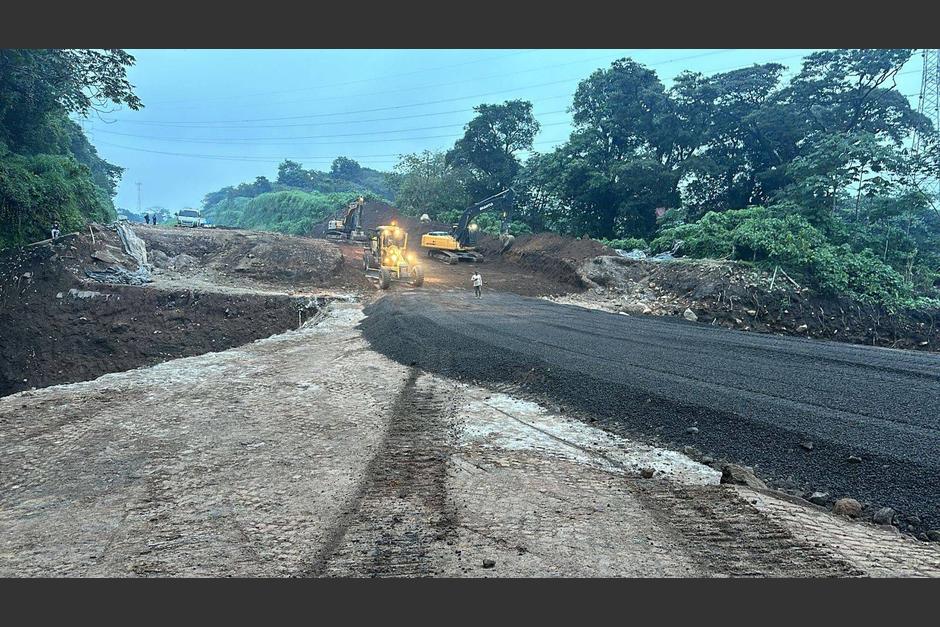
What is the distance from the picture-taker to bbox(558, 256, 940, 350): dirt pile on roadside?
14.8 m

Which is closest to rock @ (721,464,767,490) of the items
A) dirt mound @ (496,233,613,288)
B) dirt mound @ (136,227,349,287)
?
dirt mound @ (496,233,613,288)

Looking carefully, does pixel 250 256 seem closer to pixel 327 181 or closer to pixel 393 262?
pixel 393 262

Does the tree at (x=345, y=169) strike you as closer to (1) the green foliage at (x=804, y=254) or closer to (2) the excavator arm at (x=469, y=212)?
(2) the excavator arm at (x=469, y=212)

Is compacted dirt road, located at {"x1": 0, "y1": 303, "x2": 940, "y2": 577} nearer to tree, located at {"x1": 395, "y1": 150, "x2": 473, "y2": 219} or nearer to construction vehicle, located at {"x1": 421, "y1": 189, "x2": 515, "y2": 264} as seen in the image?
construction vehicle, located at {"x1": 421, "y1": 189, "x2": 515, "y2": 264}

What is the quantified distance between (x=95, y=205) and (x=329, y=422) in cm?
2021

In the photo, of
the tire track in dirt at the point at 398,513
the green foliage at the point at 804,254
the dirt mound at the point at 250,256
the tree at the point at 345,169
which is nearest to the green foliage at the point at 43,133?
the dirt mound at the point at 250,256

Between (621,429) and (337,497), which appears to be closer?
(337,497)

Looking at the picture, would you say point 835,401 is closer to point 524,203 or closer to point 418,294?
point 418,294

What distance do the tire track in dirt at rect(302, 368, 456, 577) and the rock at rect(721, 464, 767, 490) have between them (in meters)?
2.71

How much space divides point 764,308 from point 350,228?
80.8 feet

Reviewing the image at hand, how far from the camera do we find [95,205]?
19.5 metres

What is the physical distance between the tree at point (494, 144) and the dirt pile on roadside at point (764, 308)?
2676 centimetres

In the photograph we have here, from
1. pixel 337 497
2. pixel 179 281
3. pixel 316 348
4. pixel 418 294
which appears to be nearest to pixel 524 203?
pixel 418 294

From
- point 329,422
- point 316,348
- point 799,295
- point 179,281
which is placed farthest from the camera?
point 179,281
